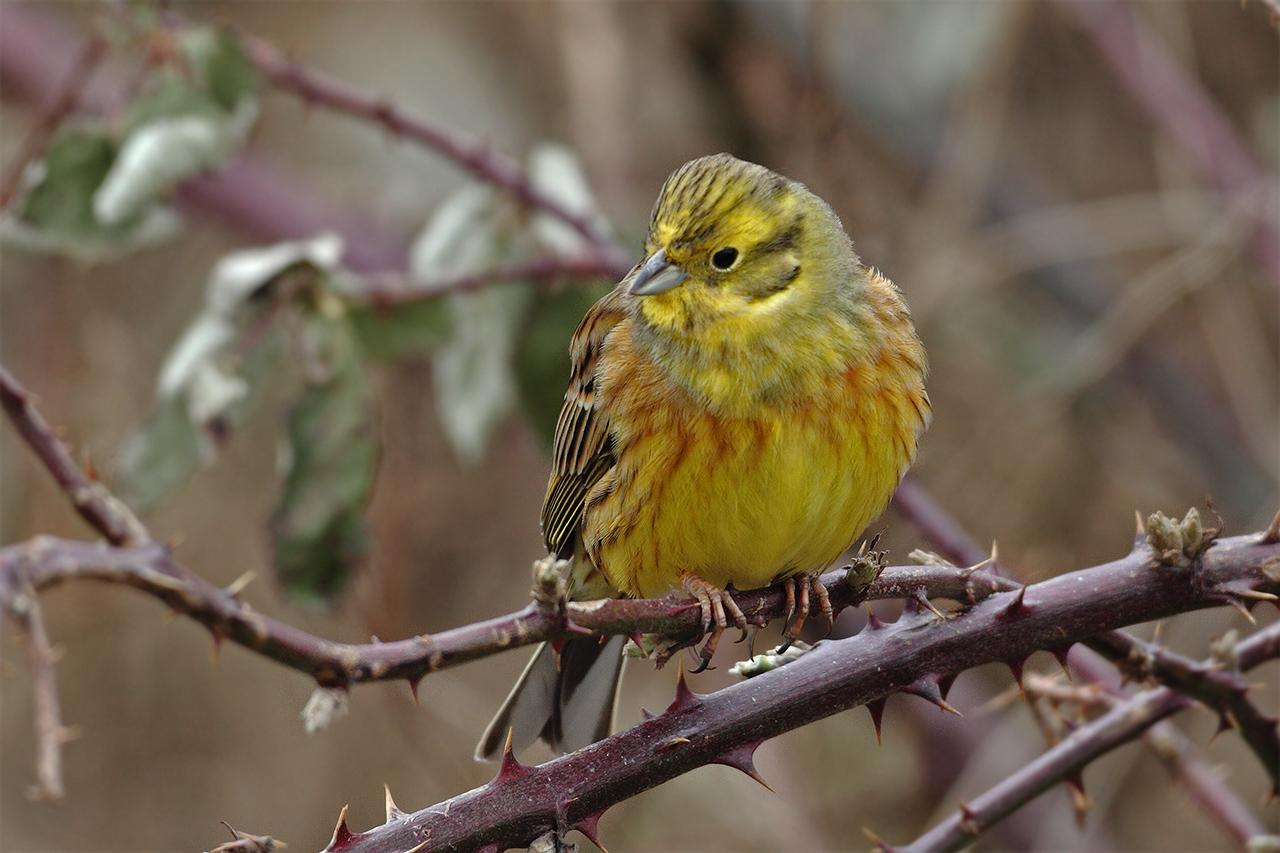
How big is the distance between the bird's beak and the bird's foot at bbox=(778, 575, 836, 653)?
2.07ft

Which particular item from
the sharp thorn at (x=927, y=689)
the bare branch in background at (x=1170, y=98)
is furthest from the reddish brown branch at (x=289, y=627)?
the bare branch in background at (x=1170, y=98)

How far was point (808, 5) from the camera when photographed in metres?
5.70

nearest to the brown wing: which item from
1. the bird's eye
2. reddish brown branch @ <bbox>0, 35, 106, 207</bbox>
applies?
the bird's eye

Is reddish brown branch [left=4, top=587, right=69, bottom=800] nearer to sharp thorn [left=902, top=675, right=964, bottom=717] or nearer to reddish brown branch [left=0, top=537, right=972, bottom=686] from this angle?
reddish brown branch [left=0, top=537, right=972, bottom=686]

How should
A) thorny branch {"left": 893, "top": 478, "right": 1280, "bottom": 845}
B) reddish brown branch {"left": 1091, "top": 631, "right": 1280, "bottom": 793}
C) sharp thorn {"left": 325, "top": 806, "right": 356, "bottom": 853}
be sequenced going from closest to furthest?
sharp thorn {"left": 325, "top": 806, "right": 356, "bottom": 853}
reddish brown branch {"left": 1091, "top": 631, "right": 1280, "bottom": 793}
thorny branch {"left": 893, "top": 478, "right": 1280, "bottom": 845}

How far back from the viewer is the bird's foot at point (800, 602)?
2.58m

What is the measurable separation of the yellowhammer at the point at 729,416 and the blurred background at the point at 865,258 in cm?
190

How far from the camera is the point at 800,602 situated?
2834 mm

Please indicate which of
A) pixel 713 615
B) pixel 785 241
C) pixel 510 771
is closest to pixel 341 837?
pixel 510 771

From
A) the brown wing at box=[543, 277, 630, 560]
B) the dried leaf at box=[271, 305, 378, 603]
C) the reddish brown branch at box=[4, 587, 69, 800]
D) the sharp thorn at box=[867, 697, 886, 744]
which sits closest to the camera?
the reddish brown branch at box=[4, 587, 69, 800]

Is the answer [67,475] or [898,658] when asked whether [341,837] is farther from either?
[898,658]

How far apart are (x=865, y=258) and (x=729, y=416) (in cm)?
223

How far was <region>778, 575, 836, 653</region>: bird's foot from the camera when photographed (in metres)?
2.58

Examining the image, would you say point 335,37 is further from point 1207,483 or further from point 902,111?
point 1207,483
